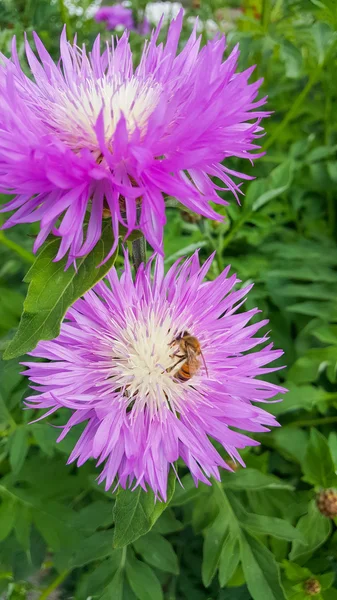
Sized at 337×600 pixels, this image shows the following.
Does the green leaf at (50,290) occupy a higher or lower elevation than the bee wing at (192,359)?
lower

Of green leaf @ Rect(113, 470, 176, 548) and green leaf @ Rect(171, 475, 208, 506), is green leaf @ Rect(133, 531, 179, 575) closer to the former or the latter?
green leaf @ Rect(171, 475, 208, 506)

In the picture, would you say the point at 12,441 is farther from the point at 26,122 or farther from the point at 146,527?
the point at 26,122

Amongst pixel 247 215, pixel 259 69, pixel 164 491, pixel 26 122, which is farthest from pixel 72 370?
pixel 259 69

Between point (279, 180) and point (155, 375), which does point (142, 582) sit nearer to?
point (155, 375)

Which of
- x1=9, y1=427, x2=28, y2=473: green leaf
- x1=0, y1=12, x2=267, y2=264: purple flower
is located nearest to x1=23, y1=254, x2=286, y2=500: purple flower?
x1=0, y1=12, x2=267, y2=264: purple flower

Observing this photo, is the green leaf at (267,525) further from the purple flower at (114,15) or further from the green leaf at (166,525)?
the purple flower at (114,15)

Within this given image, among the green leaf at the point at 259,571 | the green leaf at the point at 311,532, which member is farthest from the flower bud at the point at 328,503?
the green leaf at the point at 259,571
